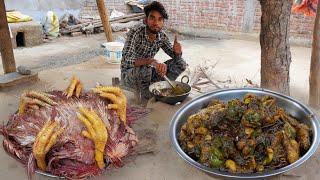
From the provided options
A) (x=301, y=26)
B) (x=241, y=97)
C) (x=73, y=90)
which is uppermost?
(x=301, y=26)

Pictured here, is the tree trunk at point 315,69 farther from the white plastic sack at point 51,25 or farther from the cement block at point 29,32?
the white plastic sack at point 51,25

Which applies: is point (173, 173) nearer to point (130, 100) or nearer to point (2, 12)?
point (130, 100)

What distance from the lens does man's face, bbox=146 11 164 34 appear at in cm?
330

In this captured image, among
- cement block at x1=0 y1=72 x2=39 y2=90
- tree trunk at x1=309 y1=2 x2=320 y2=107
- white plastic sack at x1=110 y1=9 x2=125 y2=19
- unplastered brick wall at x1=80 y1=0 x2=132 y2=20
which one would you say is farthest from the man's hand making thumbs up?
unplastered brick wall at x1=80 y1=0 x2=132 y2=20

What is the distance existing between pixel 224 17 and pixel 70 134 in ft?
23.2

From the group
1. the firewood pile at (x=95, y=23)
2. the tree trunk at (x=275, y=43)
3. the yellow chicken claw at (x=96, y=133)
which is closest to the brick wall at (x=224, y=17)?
the firewood pile at (x=95, y=23)

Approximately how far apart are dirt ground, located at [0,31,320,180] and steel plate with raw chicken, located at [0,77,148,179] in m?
0.17

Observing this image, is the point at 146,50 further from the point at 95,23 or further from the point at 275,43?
the point at 95,23

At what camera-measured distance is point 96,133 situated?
6.52 ft

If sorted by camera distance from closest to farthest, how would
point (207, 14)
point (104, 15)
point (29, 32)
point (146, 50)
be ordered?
1. point (146, 50)
2. point (104, 15)
3. point (29, 32)
4. point (207, 14)

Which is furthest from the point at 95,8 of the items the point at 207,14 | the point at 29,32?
the point at 207,14

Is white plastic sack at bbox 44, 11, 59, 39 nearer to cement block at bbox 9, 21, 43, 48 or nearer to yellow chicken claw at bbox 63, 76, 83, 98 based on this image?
cement block at bbox 9, 21, 43, 48

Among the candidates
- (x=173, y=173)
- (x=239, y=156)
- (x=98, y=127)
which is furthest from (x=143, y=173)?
(x=239, y=156)

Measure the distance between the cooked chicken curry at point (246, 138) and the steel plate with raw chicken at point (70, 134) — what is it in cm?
52
